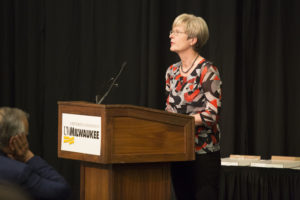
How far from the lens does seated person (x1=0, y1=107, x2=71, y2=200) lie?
1932 millimetres

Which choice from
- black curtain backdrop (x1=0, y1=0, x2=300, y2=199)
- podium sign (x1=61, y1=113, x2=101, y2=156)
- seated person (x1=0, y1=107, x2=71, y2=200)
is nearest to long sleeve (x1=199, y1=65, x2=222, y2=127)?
podium sign (x1=61, y1=113, x2=101, y2=156)

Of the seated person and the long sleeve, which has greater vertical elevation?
the long sleeve

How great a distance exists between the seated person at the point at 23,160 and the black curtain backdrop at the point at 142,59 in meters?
3.04

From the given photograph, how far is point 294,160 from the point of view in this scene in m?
4.05

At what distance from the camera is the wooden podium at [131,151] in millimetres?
2674

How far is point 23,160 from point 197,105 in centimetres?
121

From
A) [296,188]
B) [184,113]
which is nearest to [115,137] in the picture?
[184,113]

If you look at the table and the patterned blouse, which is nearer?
the patterned blouse

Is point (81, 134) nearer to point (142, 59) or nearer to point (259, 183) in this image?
point (259, 183)

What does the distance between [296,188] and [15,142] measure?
2284 millimetres

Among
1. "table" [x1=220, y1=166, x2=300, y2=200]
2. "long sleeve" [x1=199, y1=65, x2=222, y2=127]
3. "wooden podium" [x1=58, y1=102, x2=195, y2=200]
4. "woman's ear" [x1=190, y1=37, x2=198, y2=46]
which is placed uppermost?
"woman's ear" [x1=190, y1=37, x2=198, y2=46]

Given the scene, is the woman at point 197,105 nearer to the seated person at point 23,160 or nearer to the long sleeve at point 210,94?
the long sleeve at point 210,94

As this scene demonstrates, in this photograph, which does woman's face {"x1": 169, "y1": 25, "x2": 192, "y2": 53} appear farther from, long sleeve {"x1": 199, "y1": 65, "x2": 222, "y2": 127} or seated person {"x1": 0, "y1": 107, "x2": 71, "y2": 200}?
seated person {"x1": 0, "y1": 107, "x2": 71, "y2": 200}

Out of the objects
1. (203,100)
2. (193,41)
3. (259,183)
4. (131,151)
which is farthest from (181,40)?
(259,183)
